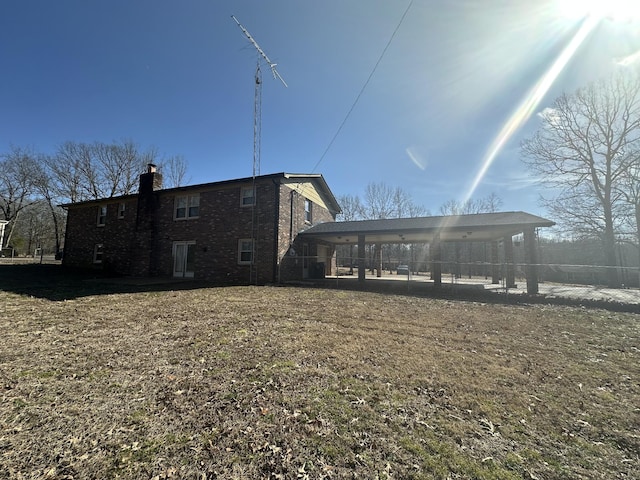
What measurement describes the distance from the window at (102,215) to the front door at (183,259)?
7.12 metres

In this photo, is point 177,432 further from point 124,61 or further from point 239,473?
point 124,61

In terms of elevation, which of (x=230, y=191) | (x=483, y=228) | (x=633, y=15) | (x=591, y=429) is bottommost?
(x=591, y=429)

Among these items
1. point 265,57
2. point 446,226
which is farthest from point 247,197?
point 446,226

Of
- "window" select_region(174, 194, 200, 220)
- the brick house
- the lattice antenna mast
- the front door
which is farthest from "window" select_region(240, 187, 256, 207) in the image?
the lattice antenna mast

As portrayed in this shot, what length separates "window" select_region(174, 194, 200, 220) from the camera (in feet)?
54.1

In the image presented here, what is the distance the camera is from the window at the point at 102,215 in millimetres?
19391

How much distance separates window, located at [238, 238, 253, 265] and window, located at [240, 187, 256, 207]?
76.7 inches

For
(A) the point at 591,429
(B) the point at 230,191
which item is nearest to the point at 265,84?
(B) the point at 230,191

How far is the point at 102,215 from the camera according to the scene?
1959 cm

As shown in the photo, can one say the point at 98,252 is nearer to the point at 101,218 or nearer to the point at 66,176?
the point at 101,218

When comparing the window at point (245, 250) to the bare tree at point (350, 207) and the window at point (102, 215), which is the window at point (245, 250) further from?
the bare tree at point (350, 207)

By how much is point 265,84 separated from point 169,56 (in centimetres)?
408

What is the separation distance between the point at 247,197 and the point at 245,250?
2.88m

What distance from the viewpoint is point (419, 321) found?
7.15 m
